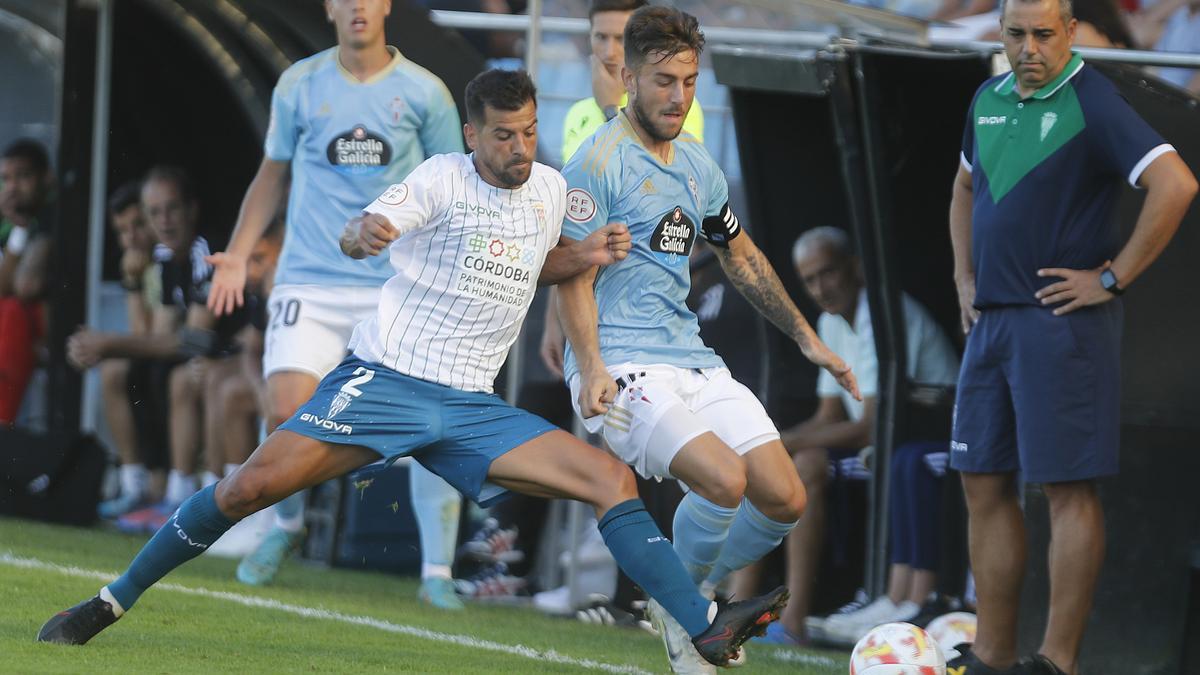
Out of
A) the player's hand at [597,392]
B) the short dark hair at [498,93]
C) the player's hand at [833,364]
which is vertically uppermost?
the short dark hair at [498,93]

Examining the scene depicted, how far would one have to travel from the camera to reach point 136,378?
11.0m

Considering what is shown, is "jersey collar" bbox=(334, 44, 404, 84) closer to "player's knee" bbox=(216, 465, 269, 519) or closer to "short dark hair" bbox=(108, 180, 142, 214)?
"player's knee" bbox=(216, 465, 269, 519)

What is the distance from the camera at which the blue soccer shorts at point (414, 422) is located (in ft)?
18.0

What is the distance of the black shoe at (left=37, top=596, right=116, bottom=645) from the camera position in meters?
5.43

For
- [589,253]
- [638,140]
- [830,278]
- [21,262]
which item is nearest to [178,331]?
[21,262]

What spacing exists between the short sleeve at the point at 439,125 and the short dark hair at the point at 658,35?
6.08 feet

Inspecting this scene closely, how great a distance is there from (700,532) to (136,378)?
5.94m

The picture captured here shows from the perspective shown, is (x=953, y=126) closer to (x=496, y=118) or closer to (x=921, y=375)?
(x=921, y=375)

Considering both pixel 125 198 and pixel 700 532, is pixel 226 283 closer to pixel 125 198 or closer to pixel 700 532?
pixel 700 532

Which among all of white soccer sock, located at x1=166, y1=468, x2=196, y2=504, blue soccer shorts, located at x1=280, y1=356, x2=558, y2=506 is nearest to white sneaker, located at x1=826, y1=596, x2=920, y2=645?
blue soccer shorts, located at x1=280, y1=356, x2=558, y2=506

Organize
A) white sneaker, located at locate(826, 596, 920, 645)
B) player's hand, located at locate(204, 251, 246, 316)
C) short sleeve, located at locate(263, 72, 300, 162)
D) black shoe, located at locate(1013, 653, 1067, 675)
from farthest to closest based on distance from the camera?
1. short sleeve, located at locate(263, 72, 300, 162)
2. white sneaker, located at locate(826, 596, 920, 645)
3. player's hand, located at locate(204, 251, 246, 316)
4. black shoe, located at locate(1013, 653, 1067, 675)

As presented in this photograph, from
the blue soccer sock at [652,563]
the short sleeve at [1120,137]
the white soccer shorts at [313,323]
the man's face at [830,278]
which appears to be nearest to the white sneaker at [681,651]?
the blue soccer sock at [652,563]

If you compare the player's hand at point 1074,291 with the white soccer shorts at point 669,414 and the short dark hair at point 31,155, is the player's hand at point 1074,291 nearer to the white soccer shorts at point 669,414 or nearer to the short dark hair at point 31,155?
the white soccer shorts at point 669,414

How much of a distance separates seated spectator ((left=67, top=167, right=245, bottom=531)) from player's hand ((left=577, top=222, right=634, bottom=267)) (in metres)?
5.28
